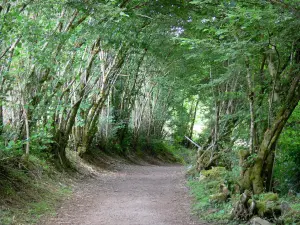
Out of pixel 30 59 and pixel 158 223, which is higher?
pixel 30 59

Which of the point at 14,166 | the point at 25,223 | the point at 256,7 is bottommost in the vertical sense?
the point at 25,223

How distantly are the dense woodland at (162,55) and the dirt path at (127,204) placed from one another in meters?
1.45

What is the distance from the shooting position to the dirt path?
6941 mm

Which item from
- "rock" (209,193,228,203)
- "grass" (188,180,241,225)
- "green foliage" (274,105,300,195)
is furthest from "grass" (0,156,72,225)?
"green foliage" (274,105,300,195)

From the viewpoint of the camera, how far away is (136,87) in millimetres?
21609

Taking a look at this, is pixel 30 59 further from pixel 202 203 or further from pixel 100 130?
pixel 100 130

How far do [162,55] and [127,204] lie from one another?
37.3ft

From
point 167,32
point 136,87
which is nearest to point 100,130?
point 136,87

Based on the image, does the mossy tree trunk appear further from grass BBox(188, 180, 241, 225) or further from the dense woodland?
grass BBox(188, 180, 241, 225)

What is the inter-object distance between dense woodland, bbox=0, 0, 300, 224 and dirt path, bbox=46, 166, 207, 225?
1.45m

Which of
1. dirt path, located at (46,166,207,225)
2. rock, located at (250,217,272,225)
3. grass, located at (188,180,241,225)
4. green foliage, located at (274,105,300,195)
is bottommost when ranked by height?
dirt path, located at (46,166,207,225)

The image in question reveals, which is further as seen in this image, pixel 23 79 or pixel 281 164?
pixel 281 164

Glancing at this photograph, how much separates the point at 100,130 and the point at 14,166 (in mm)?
10738

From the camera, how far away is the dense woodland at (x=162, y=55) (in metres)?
7.00
